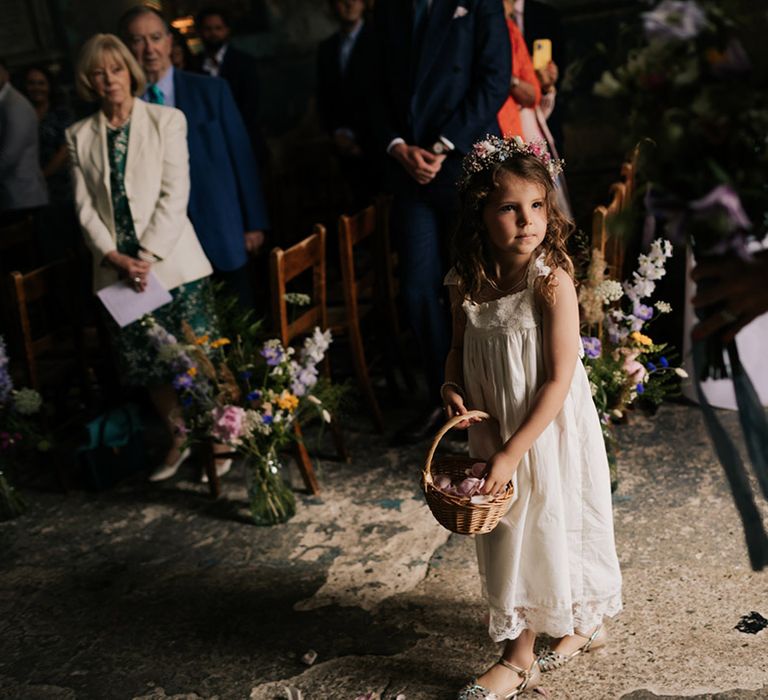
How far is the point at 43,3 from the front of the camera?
24.5 ft

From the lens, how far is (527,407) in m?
2.26

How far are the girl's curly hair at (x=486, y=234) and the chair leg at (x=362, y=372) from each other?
1.74 meters

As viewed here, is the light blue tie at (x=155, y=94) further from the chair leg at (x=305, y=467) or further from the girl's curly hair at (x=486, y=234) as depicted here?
the girl's curly hair at (x=486, y=234)

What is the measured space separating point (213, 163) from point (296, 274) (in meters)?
0.90

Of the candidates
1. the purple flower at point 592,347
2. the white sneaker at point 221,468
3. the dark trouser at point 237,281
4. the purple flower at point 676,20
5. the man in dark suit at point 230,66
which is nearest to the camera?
the purple flower at point 676,20

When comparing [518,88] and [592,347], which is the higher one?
[518,88]

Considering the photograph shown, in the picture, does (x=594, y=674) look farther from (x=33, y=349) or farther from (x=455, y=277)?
(x=33, y=349)

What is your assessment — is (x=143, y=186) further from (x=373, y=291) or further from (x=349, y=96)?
(x=349, y=96)

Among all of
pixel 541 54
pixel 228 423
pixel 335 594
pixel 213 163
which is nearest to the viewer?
pixel 335 594

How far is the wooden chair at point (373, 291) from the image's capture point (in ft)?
12.8

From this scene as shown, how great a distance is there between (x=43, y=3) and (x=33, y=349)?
4657mm

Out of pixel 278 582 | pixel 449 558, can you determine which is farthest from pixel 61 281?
pixel 449 558

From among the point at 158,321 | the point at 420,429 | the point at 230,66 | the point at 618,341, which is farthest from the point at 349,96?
the point at 618,341

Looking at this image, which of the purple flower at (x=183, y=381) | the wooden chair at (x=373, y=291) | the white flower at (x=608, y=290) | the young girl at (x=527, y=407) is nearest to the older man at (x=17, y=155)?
the wooden chair at (x=373, y=291)
